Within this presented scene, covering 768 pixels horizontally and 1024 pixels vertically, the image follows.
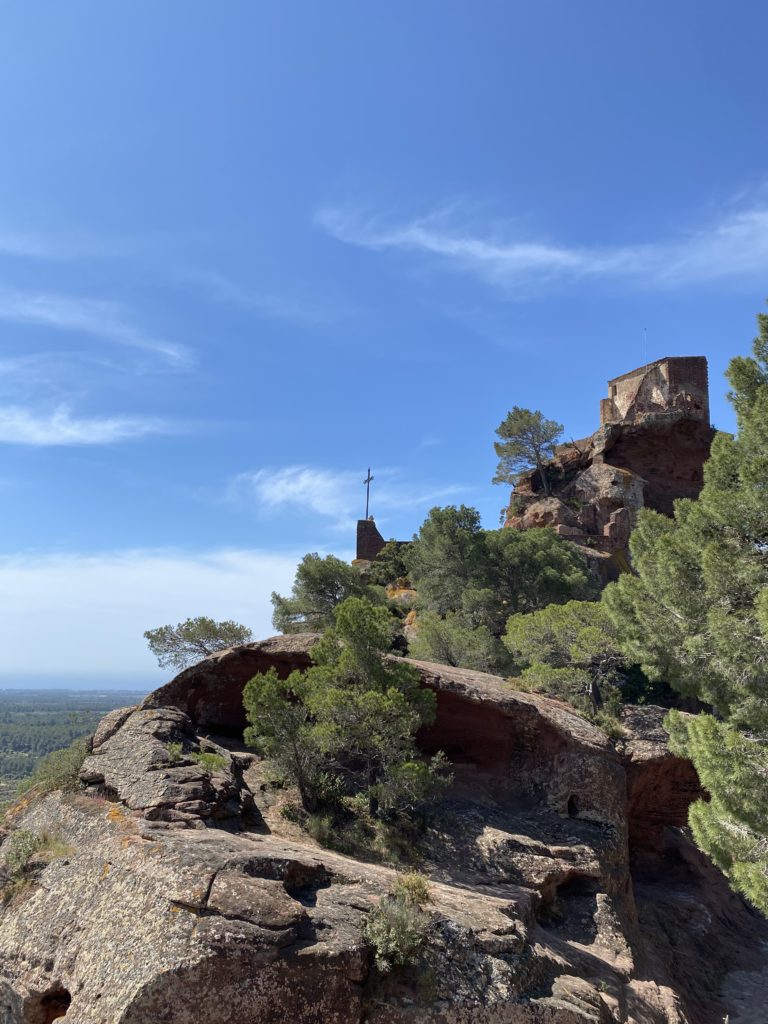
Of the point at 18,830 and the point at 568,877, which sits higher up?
the point at 18,830

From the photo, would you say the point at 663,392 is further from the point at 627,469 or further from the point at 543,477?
the point at 543,477

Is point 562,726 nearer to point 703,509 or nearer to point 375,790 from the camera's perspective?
point 375,790

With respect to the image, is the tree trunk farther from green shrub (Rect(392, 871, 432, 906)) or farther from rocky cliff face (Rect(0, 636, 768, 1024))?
green shrub (Rect(392, 871, 432, 906))

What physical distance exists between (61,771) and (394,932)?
7.88 meters

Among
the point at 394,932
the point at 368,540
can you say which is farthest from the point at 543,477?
the point at 394,932

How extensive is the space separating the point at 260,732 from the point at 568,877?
6976 mm

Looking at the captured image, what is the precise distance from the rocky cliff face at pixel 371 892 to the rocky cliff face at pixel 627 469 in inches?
783

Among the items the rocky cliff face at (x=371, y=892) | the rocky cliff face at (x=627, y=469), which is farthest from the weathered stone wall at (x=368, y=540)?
the rocky cliff face at (x=371, y=892)

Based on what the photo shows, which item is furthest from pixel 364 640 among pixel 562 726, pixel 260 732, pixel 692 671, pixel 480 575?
pixel 480 575

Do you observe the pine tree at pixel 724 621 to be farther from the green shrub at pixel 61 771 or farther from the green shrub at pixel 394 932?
the green shrub at pixel 61 771

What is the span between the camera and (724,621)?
11367 millimetres

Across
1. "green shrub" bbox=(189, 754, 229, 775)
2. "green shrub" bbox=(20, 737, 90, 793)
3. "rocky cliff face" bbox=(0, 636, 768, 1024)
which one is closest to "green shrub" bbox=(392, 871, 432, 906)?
"rocky cliff face" bbox=(0, 636, 768, 1024)

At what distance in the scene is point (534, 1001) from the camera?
26.9ft

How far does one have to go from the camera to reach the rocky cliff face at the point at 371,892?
23.7ft
